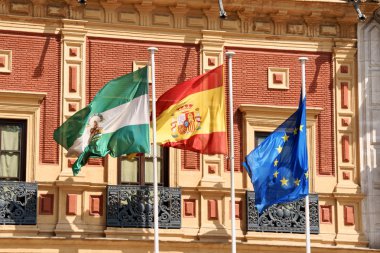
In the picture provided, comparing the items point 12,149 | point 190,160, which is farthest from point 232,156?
point 12,149

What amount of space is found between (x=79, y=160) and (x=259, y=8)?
5652 millimetres

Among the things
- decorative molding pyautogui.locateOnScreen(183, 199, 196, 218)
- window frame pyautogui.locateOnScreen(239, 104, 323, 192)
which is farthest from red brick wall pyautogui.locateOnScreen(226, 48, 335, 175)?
decorative molding pyautogui.locateOnScreen(183, 199, 196, 218)

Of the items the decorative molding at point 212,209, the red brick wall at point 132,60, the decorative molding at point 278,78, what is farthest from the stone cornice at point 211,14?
the decorative molding at point 212,209

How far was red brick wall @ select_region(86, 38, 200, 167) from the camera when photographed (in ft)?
88.9

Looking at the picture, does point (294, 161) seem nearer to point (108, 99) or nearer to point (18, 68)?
point (108, 99)

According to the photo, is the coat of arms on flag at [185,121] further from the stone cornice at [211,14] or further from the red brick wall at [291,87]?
the stone cornice at [211,14]

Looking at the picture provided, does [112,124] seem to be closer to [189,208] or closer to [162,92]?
[162,92]

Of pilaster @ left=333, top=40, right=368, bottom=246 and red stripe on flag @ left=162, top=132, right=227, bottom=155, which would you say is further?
pilaster @ left=333, top=40, right=368, bottom=246

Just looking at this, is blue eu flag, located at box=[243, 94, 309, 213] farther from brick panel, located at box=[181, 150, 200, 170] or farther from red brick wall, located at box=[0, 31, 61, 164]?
red brick wall, located at box=[0, 31, 61, 164]

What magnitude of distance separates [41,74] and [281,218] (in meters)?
5.72

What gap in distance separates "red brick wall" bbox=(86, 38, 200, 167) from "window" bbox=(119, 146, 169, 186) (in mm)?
463

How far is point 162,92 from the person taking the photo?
27250mm

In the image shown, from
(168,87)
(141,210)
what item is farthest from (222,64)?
(141,210)

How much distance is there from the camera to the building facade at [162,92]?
26.3 m
